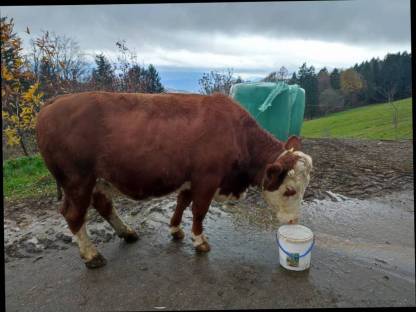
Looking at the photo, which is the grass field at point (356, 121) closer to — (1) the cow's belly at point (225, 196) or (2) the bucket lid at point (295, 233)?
(1) the cow's belly at point (225, 196)

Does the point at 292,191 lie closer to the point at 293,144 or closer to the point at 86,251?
the point at 293,144

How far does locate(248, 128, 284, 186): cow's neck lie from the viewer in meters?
3.75

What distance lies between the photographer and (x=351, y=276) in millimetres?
3295

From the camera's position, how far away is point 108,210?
3.91 m

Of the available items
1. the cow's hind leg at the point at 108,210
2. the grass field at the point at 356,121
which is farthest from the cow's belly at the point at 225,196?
the grass field at the point at 356,121

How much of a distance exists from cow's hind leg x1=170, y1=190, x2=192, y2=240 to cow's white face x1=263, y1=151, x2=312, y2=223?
0.98m

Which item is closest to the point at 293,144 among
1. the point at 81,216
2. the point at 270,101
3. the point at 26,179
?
the point at 81,216

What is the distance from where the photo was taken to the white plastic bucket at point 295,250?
3.25 metres

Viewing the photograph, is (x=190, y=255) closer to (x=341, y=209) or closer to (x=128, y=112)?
(x=128, y=112)

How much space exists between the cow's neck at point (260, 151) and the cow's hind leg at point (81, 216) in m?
1.83

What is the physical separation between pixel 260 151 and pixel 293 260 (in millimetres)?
1247

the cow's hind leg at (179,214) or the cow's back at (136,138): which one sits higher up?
the cow's back at (136,138)

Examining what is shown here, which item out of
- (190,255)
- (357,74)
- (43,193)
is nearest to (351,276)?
(190,255)

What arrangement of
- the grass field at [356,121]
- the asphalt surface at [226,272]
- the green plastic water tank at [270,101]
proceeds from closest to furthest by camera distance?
the asphalt surface at [226,272] → the green plastic water tank at [270,101] → the grass field at [356,121]
